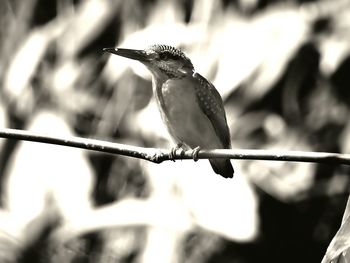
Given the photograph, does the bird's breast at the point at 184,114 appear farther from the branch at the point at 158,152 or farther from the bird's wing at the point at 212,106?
the branch at the point at 158,152

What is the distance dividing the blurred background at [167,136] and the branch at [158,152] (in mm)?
1536

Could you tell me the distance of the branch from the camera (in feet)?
3.27

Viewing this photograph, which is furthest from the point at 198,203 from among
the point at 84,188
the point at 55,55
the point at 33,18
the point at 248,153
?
the point at 248,153

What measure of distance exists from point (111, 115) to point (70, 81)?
10.9 inches

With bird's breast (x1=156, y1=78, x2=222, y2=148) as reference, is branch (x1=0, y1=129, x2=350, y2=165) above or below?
below

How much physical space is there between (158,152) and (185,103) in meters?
0.80

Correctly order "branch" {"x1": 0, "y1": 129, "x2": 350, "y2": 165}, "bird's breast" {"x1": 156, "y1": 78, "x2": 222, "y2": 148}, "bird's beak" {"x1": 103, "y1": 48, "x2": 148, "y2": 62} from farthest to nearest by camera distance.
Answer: "bird's breast" {"x1": 156, "y1": 78, "x2": 222, "y2": 148}, "bird's beak" {"x1": 103, "y1": 48, "x2": 148, "y2": 62}, "branch" {"x1": 0, "y1": 129, "x2": 350, "y2": 165}

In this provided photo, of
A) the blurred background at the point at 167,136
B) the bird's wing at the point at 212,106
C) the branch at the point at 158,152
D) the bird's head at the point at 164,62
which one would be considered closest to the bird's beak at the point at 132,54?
the bird's head at the point at 164,62

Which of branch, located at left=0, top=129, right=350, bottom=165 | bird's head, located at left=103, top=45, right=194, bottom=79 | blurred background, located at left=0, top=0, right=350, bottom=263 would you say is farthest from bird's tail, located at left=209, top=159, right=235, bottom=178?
branch, located at left=0, top=129, right=350, bottom=165

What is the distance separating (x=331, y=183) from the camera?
10.3 feet

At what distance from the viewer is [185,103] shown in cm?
213

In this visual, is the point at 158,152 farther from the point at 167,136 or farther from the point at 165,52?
the point at 167,136

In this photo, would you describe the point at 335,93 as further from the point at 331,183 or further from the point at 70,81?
the point at 70,81

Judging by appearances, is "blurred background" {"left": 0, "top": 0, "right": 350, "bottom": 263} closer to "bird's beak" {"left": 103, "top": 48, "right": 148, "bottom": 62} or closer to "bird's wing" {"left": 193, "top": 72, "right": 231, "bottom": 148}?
"bird's wing" {"left": 193, "top": 72, "right": 231, "bottom": 148}
